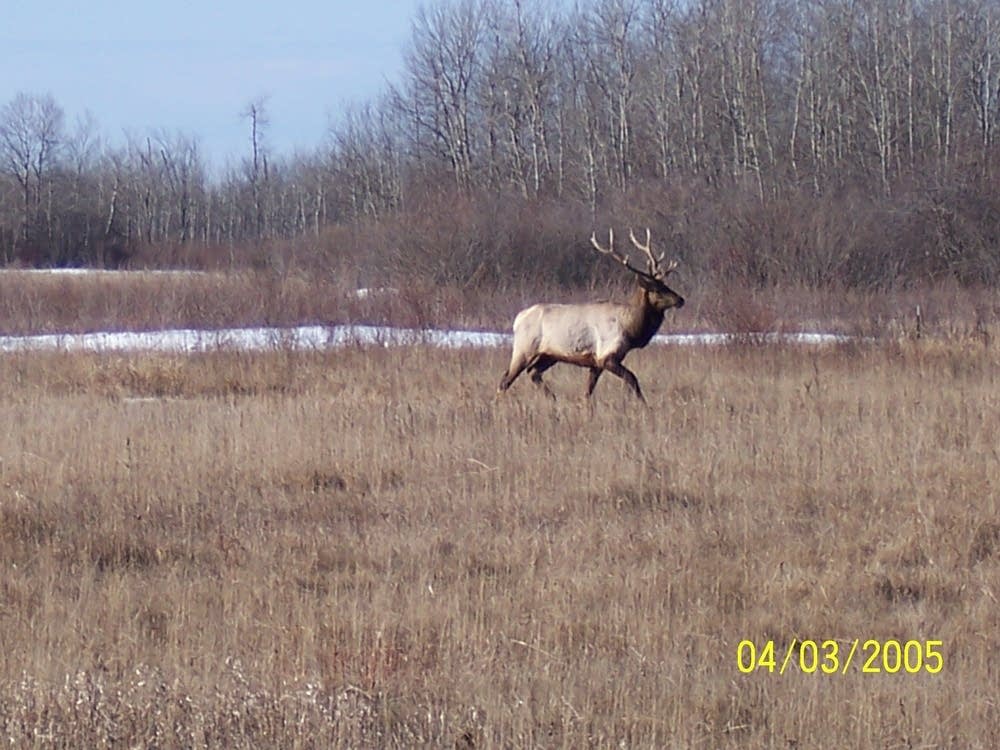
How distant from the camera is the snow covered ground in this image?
1892cm

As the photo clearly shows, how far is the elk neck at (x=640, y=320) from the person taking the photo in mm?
13625

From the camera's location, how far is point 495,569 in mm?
7105

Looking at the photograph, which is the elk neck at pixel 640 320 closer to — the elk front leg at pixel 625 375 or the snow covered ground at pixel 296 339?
the elk front leg at pixel 625 375

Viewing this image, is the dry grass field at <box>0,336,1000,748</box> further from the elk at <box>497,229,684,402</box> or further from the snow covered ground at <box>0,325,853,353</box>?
the snow covered ground at <box>0,325,853,353</box>

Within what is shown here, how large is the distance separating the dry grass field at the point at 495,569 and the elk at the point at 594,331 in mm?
605

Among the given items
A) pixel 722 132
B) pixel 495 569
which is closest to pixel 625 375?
pixel 495 569

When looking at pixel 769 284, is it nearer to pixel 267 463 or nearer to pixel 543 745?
pixel 267 463

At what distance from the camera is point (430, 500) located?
8633 mm

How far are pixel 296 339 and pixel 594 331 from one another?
23.4 feet

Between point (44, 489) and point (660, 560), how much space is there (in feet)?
14.3
